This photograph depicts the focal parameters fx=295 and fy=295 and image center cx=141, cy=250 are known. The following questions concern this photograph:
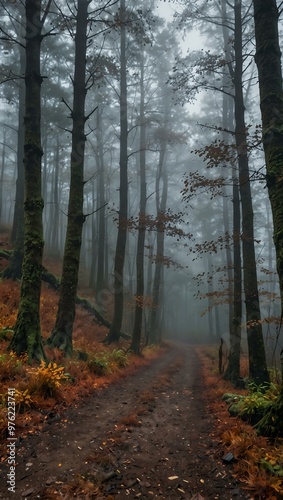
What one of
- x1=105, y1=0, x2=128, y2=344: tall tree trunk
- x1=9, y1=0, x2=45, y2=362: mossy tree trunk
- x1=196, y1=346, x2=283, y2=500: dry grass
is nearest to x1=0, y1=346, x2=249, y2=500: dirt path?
x1=196, y1=346, x2=283, y2=500: dry grass

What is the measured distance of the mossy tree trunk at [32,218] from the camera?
6.74 metres

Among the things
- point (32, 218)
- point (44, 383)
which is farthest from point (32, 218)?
point (44, 383)

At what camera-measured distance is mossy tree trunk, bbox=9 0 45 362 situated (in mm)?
6742

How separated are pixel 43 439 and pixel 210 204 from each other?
26.9m

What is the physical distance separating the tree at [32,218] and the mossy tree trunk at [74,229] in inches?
64.6

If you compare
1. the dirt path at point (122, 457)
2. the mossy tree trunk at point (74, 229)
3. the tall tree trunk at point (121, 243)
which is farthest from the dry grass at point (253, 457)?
the tall tree trunk at point (121, 243)

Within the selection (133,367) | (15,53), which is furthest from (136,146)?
(133,367)

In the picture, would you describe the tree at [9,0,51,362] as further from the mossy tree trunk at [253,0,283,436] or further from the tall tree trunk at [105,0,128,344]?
the tall tree trunk at [105,0,128,344]

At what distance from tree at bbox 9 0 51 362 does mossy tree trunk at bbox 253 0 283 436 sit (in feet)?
15.5

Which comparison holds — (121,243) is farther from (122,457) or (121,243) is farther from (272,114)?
(122,457)

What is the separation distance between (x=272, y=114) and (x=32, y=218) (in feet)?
18.1

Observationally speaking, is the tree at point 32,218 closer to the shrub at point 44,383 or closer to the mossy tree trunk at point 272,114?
the shrub at point 44,383

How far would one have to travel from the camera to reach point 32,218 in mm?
7117

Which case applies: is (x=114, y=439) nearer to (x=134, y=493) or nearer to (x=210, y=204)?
(x=134, y=493)
